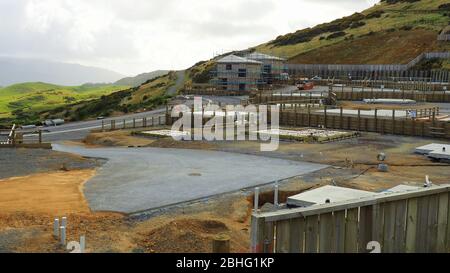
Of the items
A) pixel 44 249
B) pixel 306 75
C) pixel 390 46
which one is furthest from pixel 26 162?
pixel 390 46

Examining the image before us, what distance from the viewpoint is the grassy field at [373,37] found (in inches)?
3730

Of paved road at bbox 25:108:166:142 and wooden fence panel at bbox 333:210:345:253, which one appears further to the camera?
paved road at bbox 25:108:166:142

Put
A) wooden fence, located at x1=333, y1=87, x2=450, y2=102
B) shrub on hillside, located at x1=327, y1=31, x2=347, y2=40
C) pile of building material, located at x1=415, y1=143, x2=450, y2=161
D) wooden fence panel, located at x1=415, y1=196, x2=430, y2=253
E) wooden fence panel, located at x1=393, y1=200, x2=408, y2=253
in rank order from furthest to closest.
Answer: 1. shrub on hillside, located at x1=327, y1=31, x2=347, y2=40
2. wooden fence, located at x1=333, y1=87, x2=450, y2=102
3. pile of building material, located at x1=415, y1=143, x2=450, y2=161
4. wooden fence panel, located at x1=415, y1=196, x2=430, y2=253
5. wooden fence panel, located at x1=393, y1=200, x2=408, y2=253

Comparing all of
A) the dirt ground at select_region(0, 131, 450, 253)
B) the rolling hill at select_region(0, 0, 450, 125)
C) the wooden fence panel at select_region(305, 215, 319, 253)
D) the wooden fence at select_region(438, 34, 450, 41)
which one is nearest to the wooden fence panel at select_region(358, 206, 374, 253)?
the wooden fence panel at select_region(305, 215, 319, 253)

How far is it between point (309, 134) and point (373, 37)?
7305cm

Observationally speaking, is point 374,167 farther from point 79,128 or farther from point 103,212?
point 79,128

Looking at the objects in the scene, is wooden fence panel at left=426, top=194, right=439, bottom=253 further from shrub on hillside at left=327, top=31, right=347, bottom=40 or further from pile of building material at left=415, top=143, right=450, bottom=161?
shrub on hillside at left=327, top=31, right=347, bottom=40

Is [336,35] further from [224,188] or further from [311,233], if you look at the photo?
[311,233]

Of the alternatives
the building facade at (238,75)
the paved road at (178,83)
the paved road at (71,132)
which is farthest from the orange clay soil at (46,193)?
the paved road at (178,83)

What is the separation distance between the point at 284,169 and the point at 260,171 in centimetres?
127

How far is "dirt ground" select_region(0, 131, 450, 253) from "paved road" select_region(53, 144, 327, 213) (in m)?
0.67

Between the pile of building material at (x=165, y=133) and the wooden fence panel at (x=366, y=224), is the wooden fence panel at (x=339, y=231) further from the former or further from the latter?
the pile of building material at (x=165, y=133)

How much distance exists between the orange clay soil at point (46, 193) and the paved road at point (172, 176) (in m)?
0.51

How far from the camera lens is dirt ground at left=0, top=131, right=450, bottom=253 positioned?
12750mm
